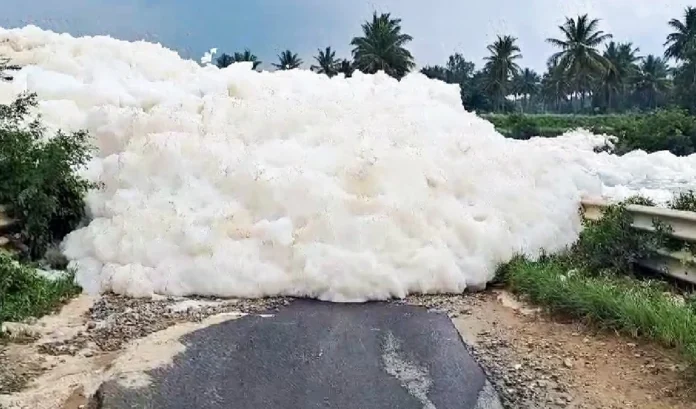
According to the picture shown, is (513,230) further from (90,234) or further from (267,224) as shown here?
(90,234)

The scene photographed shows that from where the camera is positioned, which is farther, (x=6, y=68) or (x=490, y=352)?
(x=6, y=68)

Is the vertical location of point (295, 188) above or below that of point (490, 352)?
above

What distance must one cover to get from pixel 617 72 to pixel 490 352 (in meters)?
58.1

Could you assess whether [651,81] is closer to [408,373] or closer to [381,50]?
[381,50]

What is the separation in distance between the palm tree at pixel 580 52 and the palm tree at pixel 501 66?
10.1 feet

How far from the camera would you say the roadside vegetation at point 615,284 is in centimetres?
454

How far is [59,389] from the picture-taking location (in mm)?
3967

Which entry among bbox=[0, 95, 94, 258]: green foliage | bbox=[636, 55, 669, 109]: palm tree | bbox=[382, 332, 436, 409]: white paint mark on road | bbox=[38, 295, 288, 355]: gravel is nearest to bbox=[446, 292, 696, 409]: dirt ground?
bbox=[382, 332, 436, 409]: white paint mark on road

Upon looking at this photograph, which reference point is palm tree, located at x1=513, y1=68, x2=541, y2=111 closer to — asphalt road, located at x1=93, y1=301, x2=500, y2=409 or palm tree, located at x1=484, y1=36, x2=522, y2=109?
palm tree, located at x1=484, y1=36, x2=522, y2=109

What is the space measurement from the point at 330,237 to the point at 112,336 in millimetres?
2201

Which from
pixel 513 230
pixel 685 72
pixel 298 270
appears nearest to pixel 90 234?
pixel 298 270

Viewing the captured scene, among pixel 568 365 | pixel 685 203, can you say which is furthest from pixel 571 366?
pixel 685 203

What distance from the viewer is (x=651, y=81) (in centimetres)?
6506

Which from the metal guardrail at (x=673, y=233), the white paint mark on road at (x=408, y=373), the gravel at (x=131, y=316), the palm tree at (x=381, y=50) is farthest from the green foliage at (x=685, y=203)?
the palm tree at (x=381, y=50)
